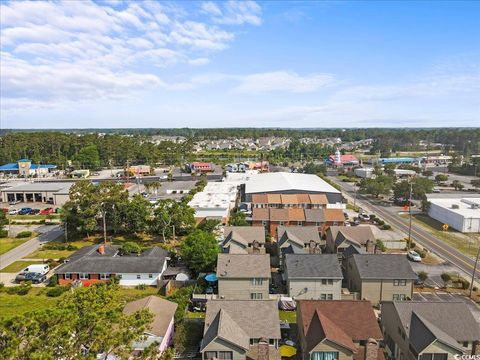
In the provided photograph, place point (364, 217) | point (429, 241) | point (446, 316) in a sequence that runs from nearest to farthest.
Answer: point (446, 316), point (429, 241), point (364, 217)

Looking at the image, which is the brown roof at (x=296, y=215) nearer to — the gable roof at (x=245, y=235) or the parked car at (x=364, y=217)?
the gable roof at (x=245, y=235)

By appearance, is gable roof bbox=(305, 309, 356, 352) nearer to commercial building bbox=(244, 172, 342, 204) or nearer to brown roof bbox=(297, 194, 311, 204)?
brown roof bbox=(297, 194, 311, 204)

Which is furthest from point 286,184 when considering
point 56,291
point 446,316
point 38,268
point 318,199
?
point 446,316

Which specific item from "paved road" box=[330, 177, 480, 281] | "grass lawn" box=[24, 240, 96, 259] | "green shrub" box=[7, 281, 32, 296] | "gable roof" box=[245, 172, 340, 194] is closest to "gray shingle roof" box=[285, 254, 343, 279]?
"paved road" box=[330, 177, 480, 281]

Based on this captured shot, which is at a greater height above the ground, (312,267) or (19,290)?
(312,267)

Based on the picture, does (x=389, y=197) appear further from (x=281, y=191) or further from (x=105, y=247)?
(x=105, y=247)

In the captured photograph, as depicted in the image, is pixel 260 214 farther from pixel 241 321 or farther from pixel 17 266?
pixel 17 266
